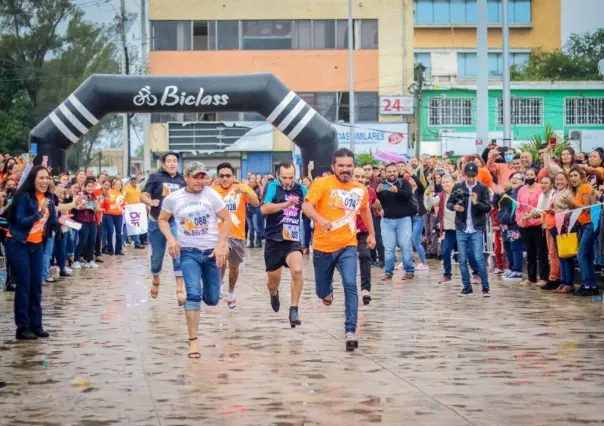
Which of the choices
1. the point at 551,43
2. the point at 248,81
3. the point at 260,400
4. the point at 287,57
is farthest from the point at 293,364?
the point at 551,43

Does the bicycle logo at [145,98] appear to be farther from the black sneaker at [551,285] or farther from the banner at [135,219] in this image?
the black sneaker at [551,285]

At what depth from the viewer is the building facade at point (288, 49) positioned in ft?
189

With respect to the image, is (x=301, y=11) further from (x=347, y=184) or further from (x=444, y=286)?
(x=347, y=184)

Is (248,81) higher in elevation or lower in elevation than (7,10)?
lower

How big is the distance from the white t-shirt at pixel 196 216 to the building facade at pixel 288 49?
1787 inches

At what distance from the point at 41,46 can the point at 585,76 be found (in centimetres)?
3197

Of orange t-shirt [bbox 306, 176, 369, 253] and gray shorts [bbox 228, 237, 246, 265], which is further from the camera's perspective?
gray shorts [bbox 228, 237, 246, 265]

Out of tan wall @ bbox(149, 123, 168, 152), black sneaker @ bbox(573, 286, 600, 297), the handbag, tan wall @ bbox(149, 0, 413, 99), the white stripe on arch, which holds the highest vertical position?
tan wall @ bbox(149, 0, 413, 99)

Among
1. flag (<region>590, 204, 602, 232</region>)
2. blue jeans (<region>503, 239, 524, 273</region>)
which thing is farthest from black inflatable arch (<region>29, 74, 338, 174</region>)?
flag (<region>590, 204, 602, 232</region>)

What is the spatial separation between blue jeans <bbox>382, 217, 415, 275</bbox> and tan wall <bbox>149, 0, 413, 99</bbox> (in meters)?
37.6

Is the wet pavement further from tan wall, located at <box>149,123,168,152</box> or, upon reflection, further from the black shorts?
tan wall, located at <box>149,123,168,152</box>

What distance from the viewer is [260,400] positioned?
873 centimetres

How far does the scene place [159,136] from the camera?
2288 inches

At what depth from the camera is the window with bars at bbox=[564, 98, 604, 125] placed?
202 ft
